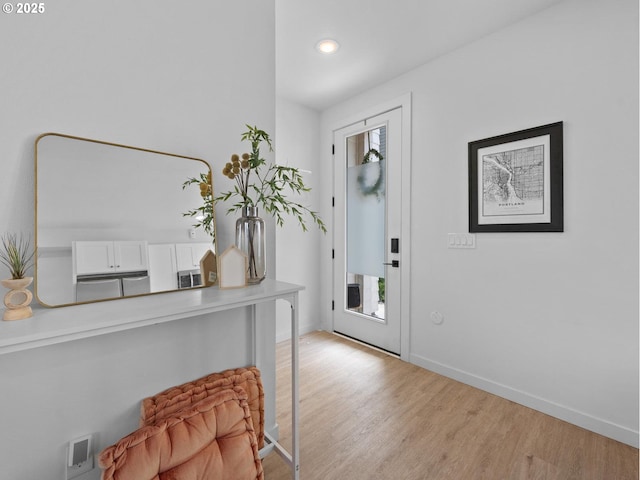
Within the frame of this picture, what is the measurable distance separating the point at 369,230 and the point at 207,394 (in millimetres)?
2168

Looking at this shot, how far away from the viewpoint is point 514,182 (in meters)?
2.10

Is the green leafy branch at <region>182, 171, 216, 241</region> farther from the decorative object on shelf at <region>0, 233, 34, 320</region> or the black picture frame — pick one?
the black picture frame

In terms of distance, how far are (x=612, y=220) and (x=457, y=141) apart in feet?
3.58

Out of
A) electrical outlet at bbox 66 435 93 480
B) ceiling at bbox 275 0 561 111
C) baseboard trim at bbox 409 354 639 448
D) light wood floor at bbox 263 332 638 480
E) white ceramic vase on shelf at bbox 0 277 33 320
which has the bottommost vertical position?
light wood floor at bbox 263 332 638 480

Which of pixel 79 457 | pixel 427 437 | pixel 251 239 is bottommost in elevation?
pixel 427 437

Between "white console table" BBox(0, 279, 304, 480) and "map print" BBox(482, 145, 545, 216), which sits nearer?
"white console table" BBox(0, 279, 304, 480)

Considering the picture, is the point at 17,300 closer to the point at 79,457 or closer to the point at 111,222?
the point at 111,222

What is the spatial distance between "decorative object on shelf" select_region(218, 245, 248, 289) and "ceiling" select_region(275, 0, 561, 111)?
5.39 ft

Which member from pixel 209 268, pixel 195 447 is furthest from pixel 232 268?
pixel 195 447

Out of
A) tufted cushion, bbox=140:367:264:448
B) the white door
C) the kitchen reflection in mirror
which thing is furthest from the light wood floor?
the kitchen reflection in mirror

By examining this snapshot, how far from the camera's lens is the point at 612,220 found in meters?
1.74

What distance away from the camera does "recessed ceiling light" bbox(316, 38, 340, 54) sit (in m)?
2.28

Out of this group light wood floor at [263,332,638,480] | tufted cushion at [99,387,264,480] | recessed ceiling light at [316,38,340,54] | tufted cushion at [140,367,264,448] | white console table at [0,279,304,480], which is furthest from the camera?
recessed ceiling light at [316,38,340,54]

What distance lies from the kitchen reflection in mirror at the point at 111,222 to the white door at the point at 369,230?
1937 mm
